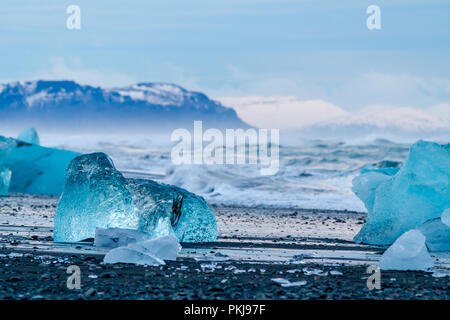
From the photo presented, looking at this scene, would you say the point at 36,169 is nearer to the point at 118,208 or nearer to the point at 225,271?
the point at 118,208

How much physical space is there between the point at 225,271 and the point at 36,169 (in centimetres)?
1326

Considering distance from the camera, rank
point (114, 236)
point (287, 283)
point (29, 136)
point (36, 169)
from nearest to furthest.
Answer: point (287, 283) < point (114, 236) < point (36, 169) < point (29, 136)

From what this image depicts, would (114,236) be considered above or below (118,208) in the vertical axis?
below

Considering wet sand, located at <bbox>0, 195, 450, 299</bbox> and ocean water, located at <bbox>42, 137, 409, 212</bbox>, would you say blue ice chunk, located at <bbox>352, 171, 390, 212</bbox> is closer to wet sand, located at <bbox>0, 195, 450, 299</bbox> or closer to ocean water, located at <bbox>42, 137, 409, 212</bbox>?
wet sand, located at <bbox>0, 195, 450, 299</bbox>

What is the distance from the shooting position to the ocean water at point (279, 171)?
17312 mm

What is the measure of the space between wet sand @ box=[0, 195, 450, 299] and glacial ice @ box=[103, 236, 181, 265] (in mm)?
121

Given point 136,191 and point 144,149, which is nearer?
point 136,191

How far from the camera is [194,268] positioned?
614 cm

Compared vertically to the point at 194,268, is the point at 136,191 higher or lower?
higher

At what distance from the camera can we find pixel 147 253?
6375mm

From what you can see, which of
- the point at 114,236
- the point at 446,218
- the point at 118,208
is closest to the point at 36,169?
the point at 118,208

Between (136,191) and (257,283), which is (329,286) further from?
(136,191)
